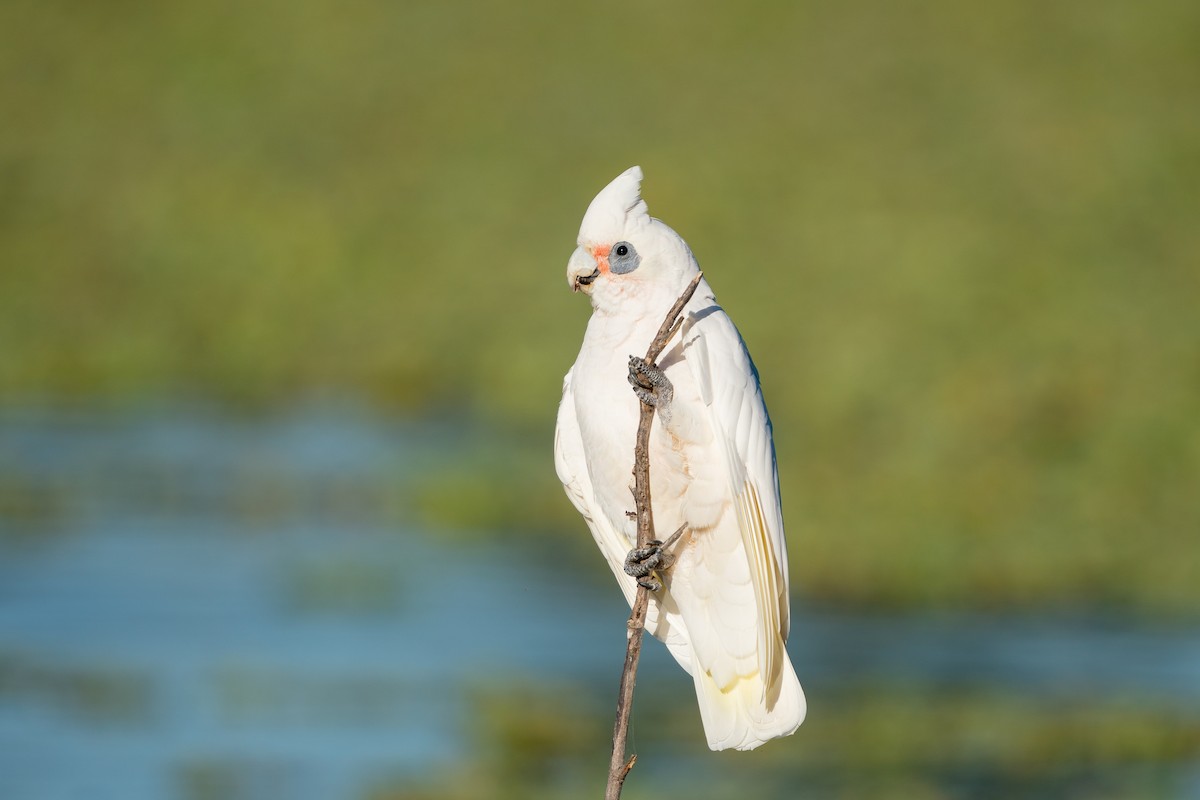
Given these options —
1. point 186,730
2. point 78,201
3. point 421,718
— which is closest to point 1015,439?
point 421,718

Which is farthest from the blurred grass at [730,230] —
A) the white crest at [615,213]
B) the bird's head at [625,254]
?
the white crest at [615,213]

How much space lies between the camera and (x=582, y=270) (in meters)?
4.32

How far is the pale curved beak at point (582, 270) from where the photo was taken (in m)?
4.31

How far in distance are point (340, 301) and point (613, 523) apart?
52.2ft

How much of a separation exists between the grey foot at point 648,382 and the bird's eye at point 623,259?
280mm

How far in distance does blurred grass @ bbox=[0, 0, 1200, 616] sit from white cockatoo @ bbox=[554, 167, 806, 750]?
8.66 metres

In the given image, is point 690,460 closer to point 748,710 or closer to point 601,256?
point 601,256

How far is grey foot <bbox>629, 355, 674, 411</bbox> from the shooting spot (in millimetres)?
4051

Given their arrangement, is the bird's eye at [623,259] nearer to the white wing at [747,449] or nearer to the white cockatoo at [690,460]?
the white cockatoo at [690,460]

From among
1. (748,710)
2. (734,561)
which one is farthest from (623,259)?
(748,710)

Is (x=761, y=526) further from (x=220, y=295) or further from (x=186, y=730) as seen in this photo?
(x=220, y=295)

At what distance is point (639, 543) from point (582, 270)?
2.44ft

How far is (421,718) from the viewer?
35.1ft

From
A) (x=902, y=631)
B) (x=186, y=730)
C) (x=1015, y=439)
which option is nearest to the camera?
(x=186, y=730)
